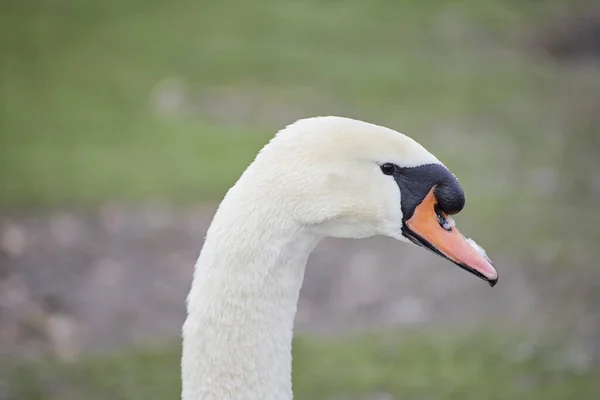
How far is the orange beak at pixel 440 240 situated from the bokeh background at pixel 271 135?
321 cm

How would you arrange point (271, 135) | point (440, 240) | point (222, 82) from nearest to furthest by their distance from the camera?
1. point (440, 240)
2. point (271, 135)
3. point (222, 82)

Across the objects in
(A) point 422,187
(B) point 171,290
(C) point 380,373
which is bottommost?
(A) point 422,187

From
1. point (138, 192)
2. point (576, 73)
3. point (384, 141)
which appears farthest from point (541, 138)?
point (384, 141)

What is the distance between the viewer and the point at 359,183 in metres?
2.54

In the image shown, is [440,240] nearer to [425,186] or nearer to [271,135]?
[425,186]

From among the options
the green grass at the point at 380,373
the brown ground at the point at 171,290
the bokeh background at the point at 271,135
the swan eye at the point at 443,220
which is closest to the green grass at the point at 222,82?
the bokeh background at the point at 271,135

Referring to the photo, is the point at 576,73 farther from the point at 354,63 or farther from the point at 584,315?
the point at 584,315

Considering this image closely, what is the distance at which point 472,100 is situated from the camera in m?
12.0

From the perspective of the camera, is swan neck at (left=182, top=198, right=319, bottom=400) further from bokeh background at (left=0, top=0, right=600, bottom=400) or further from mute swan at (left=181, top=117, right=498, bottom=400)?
bokeh background at (left=0, top=0, right=600, bottom=400)

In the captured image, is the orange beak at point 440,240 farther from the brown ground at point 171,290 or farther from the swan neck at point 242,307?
the brown ground at point 171,290

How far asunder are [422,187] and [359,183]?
0.53 feet

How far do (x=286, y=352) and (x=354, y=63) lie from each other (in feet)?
36.6

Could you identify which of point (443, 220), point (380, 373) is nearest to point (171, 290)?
point (380, 373)

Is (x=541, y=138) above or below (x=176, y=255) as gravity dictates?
above
